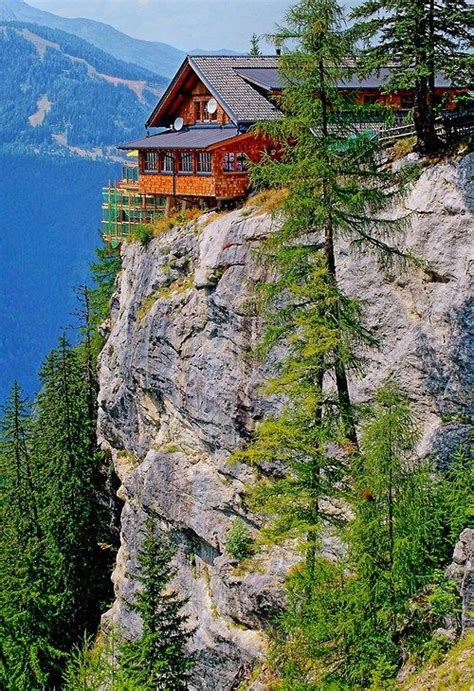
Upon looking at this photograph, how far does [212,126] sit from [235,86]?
1.59m

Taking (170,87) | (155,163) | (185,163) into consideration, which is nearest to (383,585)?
(185,163)

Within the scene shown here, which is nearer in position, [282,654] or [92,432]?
[282,654]

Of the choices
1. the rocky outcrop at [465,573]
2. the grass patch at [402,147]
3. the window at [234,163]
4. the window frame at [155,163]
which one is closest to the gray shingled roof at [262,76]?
the window at [234,163]

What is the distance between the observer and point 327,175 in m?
16.0

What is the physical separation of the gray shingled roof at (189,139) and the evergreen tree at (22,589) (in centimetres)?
955

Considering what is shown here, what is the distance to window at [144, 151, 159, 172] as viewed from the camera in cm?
3253

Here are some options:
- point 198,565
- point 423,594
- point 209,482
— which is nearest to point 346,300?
point 423,594

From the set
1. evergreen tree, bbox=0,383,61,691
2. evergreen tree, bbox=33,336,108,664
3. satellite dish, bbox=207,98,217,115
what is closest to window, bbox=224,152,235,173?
satellite dish, bbox=207,98,217,115

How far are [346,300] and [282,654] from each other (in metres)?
6.55

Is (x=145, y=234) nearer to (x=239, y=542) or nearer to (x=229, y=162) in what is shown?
(x=229, y=162)

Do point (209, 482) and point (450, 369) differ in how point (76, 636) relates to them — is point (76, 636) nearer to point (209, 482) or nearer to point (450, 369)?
point (209, 482)

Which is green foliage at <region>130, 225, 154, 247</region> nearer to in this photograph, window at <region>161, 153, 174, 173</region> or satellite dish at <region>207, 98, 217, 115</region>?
window at <region>161, 153, 174, 173</region>

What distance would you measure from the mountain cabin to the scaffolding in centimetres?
14

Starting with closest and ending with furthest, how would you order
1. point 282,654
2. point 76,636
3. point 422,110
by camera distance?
point 282,654 < point 422,110 < point 76,636
